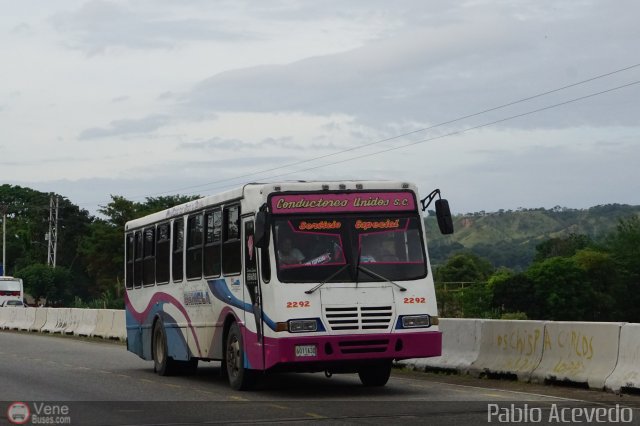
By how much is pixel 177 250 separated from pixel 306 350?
17.9ft

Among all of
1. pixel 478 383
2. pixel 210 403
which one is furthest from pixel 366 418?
pixel 478 383

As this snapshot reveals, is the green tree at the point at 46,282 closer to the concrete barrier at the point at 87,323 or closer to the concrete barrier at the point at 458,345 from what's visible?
the concrete barrier at the point at 87,323

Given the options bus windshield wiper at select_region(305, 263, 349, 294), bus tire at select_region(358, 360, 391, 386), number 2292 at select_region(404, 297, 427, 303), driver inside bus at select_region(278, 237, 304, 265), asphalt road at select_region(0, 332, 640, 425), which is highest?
driver inside bus at select_region(278, 237, 304, 265)

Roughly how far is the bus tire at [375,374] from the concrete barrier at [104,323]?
72.8 ft

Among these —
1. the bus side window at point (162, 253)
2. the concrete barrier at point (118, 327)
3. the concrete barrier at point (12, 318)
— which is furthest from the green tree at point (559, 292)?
the bus side window at point (162, 253)

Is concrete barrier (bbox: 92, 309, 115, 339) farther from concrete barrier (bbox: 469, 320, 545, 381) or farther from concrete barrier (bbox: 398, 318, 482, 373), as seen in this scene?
concrete barrier (bbox: 469, 320, 545, 381)

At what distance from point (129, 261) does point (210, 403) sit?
9.49 m

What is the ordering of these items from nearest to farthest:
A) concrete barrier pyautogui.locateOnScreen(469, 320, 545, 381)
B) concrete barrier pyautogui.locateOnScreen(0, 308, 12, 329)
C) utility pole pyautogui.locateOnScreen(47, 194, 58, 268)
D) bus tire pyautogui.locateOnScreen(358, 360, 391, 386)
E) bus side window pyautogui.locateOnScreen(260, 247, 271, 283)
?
bus side window pyautogui.locateOnScreen(260, 247, 271, 283) < bus tire pyautogui.locateOnScreen(358, 360, 391, 386) < concrete barrier pyautogui.locateOnScreen(469, 320, 545, 381) < concrete barrier pyautogui.locateOnScreen(0, 308, 12, 329) < utility pole pyautogui.locateOnScreen(47, 194, 58, 268)

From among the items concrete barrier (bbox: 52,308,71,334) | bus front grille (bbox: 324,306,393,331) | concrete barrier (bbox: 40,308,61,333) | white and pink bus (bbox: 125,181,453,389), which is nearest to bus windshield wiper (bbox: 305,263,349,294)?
white and pink bus (bbox: 125,181,453,389)

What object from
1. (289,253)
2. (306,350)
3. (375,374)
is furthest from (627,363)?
(289,253)

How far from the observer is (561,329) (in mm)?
18031

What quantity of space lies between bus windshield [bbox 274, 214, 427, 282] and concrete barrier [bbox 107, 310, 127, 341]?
72.1ft

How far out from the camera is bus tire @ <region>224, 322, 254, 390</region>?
57.7 ft

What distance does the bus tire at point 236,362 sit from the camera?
17.6 meters
